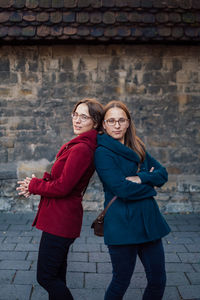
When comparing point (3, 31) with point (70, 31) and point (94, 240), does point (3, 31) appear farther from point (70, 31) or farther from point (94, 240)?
point (94, 240)

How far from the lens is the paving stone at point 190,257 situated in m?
3.83

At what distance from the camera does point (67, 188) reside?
2.16 m

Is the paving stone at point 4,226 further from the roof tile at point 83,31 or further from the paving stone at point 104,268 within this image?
the roof tile at point 83,31

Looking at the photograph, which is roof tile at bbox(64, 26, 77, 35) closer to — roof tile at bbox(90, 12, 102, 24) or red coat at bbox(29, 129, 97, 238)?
roof tile at bbox(90, 12, 102, 24)

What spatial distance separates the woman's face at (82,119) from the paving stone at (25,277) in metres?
1.88

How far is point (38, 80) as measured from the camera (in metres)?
6.01

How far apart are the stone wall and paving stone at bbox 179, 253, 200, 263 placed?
203cm

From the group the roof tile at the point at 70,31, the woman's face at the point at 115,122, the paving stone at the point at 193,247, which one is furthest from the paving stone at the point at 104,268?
the roof tile at the point at 70,31

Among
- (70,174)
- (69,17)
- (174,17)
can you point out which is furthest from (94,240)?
(174,17)

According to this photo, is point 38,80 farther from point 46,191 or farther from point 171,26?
point 46,191

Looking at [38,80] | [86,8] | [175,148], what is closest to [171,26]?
[86,8]

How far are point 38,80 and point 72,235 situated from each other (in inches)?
173

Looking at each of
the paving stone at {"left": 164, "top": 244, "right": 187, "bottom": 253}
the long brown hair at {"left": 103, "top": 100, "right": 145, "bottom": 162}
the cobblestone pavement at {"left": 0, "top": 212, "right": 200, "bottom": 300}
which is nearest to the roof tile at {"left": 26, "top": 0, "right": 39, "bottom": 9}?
the cobblestone pavement at {"left": 0, "top": 212, "right": 200, "bottom": 300}

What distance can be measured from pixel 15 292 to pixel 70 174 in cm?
163
